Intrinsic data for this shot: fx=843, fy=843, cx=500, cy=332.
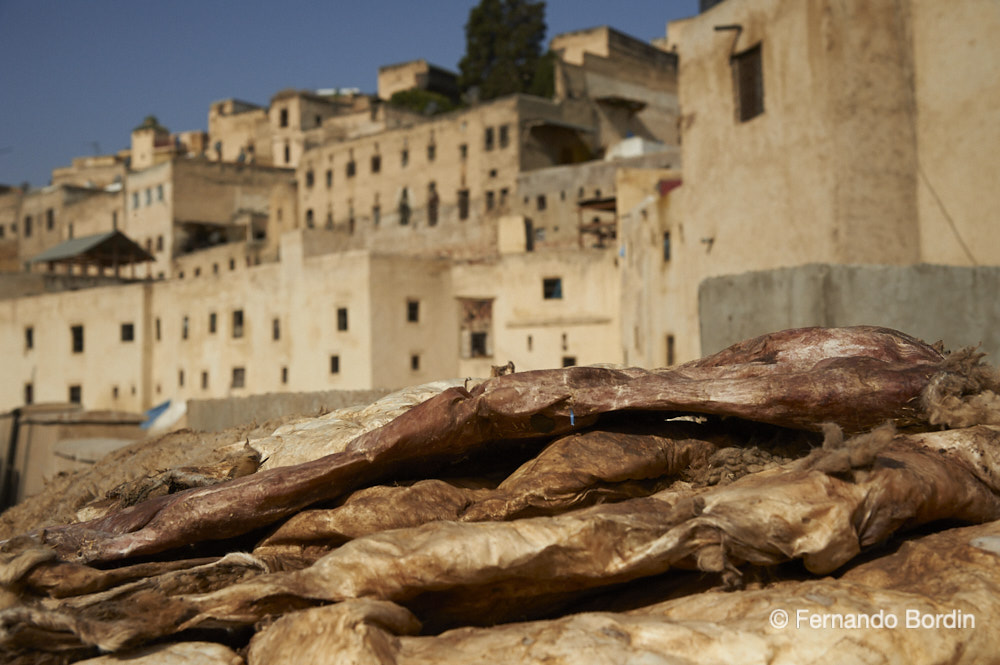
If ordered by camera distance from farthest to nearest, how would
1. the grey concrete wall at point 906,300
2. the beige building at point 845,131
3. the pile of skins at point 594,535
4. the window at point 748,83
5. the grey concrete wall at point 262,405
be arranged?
the window at point 748,83
the beige building at point 845,131
the grey concrete wall at point 262,405
the grey concrete wall at point 906,300
the pile of skins at point 594,535

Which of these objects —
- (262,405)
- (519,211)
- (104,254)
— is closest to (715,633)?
(262,405)

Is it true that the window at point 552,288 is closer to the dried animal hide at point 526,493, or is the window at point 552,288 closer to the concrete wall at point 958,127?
the concrete wall at point 958,127

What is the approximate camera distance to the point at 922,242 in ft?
36.2

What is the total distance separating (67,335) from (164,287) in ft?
15.7

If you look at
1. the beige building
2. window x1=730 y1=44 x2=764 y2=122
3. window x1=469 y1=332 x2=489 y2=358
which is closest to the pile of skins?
the beige building

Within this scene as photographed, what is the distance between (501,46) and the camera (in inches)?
2130

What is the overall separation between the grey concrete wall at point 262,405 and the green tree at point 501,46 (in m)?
44.4

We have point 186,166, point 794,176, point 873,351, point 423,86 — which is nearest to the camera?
point 873,351

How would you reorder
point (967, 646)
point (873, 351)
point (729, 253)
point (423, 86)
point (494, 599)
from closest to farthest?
point (967, 646)
point (494, 599)
point (873, 351)
point (729, 253)
point (423, 86)

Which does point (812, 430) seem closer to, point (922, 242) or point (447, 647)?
point (447, 647)

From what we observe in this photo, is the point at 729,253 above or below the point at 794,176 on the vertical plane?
below

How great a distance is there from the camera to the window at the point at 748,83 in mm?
12677

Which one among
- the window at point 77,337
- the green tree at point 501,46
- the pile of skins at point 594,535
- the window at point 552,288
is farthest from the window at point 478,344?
the green tree at point 501,46

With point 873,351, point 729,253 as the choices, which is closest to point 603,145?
point 729,253
